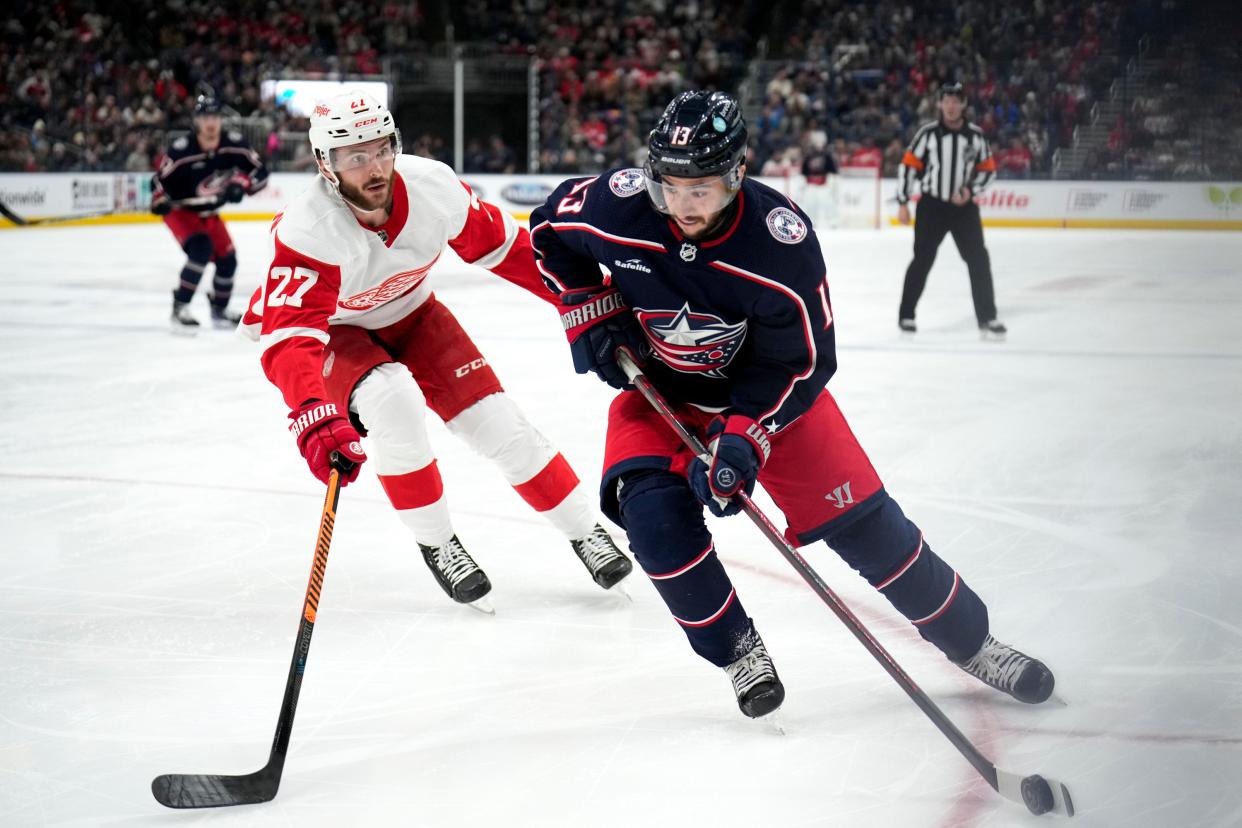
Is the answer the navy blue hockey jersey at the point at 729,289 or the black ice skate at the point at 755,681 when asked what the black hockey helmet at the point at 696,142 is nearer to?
the navy blue hockey jersey at the point at 729,289

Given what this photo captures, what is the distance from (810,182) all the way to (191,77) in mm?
7675

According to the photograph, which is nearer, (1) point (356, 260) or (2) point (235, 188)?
(1) point (356, 260)

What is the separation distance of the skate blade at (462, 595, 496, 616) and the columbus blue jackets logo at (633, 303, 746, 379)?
31.7 inches

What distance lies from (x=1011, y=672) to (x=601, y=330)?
95 cm

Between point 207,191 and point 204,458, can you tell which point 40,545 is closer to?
point 204,458

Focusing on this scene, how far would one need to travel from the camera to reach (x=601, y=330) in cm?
226

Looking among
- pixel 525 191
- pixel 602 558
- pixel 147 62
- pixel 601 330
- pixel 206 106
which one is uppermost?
pixel 601 330

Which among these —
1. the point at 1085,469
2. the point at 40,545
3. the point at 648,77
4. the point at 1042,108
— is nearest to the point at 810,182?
the point at 1042,108

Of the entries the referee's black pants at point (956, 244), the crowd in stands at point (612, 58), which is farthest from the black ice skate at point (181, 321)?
the crowd in stands at point (612, 58)

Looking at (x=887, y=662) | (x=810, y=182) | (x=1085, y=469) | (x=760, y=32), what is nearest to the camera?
(x=887, y=662)

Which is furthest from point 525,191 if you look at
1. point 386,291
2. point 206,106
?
point 386,291

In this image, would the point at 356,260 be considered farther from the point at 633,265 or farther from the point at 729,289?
the point at 729,289

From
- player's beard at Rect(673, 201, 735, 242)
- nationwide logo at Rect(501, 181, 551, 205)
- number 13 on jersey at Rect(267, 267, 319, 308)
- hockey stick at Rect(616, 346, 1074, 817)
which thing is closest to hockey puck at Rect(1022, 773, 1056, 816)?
hockey stick at Rect(616, 346, 1074, 817)

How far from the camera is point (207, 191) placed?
6734mm
